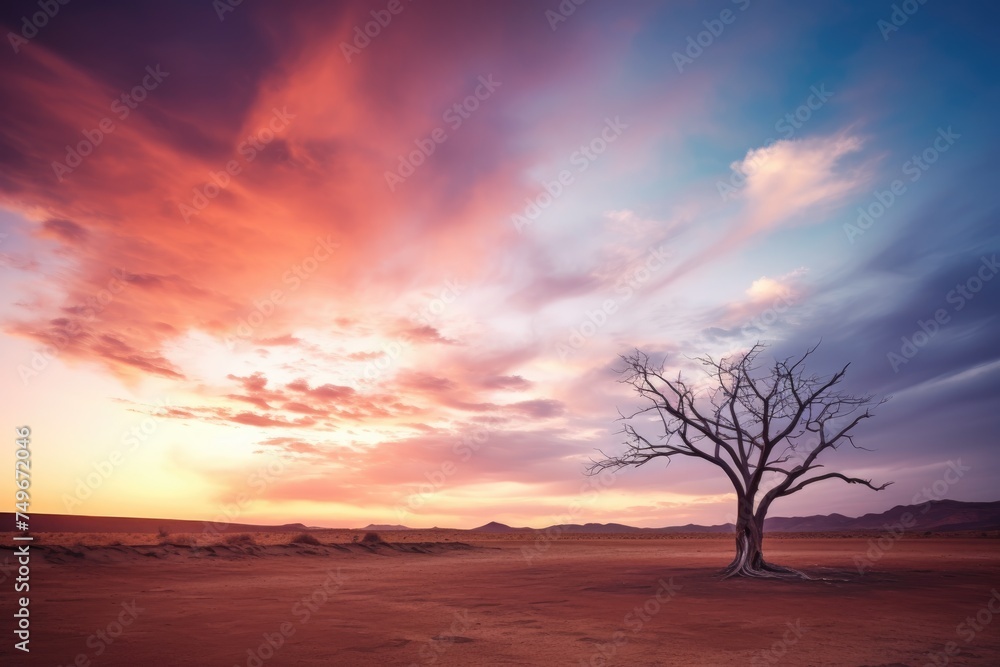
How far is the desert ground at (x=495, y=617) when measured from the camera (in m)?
9.16

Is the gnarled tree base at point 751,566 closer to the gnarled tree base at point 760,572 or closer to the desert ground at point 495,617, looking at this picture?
the gnarled tree base at point 760,572

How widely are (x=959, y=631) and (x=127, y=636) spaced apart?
15.3m

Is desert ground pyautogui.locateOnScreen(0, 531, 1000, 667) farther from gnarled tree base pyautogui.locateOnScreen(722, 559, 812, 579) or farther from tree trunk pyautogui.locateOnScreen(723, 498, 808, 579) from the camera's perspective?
tree trunk pyautogui.locateOnScreen(723, 498, 808, 579)

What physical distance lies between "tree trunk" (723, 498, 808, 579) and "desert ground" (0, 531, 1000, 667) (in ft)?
3.49

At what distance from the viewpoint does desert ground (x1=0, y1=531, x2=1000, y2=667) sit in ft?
30.0

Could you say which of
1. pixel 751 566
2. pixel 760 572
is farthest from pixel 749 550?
pixel 760 572

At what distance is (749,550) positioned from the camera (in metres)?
20.5

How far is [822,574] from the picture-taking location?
2203 cm

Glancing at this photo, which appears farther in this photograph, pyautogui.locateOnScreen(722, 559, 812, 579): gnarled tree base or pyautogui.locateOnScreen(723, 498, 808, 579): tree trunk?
pyautogui.locateOnScreen(723, 498, 808, 579): tree trunk

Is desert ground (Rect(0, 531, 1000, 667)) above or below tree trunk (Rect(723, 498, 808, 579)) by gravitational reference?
below

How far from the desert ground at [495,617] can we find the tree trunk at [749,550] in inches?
41.9

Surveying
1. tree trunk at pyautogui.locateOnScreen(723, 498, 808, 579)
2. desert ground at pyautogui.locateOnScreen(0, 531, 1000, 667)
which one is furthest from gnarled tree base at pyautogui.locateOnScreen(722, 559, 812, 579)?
desert ground at pyautogui.locateOnScreen(0, 531, 1000, 667)

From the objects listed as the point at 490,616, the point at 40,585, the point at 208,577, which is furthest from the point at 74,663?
the point at 208,577

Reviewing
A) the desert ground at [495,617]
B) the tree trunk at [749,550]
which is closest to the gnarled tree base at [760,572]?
the tree trunk at [749,550]
